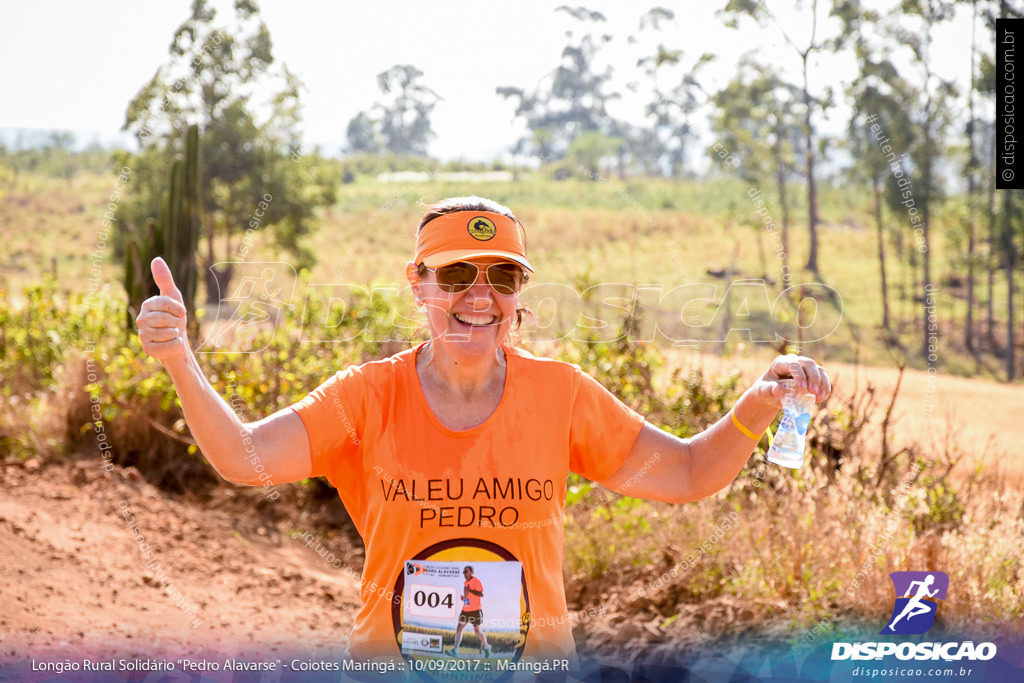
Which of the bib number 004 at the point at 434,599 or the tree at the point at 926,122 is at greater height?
the tree at the point at 926,122

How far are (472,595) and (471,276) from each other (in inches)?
30.4

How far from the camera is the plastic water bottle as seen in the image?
82.3 inches

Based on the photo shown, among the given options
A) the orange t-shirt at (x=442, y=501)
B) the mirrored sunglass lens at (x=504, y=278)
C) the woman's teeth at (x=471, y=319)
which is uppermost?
the mirrored sunglass lens at (x=504, y=278)

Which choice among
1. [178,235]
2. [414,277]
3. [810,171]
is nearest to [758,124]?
[810,171]

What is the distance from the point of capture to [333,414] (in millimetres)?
2107

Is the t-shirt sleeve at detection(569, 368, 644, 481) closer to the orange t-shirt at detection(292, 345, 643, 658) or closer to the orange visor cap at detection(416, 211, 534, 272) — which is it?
the orange t-shirt at detection(292, 345, 643, 658)

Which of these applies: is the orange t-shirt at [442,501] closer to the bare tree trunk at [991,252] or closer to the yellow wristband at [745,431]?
the yellow wristband at [745,431]

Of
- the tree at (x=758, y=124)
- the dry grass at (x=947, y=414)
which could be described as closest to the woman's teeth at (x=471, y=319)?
the dry grass at (x=947, y=414)

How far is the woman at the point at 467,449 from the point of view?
82.0 inches

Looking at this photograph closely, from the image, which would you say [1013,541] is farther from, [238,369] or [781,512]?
[238,369]

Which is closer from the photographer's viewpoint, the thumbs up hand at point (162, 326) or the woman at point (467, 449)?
the thumbs up hand at point (162, 326)

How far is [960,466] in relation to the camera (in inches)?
204

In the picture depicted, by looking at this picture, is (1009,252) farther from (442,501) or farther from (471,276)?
(442,501)

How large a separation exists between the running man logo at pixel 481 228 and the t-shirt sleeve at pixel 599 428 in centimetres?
41
